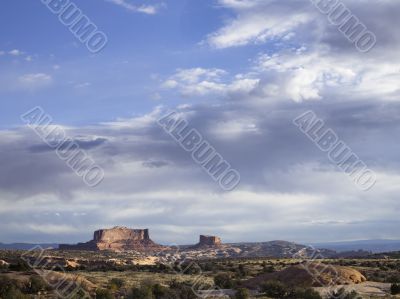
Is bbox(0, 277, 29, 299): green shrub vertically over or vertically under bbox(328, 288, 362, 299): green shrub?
over

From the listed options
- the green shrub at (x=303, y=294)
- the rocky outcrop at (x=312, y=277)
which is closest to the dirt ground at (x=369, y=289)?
the rocky outcrop at (x=312, y=277)

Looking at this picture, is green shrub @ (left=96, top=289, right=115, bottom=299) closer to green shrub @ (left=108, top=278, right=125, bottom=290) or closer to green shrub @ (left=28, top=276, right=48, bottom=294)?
green shrub @ (left=108, top=278, right=125, bottom=290)

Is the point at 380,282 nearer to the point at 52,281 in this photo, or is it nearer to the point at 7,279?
the point at 52,281

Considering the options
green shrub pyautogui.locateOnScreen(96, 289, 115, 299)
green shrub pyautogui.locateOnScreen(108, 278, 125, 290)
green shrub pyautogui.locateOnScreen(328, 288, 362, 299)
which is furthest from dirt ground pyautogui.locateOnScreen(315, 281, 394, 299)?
green shrub pyautogui.locateOnScreen(108, 278, 125, 290)

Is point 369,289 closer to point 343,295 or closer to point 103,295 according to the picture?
point 343,295

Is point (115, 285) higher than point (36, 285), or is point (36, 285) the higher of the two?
point (36, 285)

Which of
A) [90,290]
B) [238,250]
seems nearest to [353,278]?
[90,290]

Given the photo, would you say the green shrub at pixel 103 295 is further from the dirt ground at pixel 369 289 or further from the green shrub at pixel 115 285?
the dirt ground at pixel 369 289

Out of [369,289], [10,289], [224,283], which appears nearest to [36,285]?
[10,289]

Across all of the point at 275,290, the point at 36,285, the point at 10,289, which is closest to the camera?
the point at 10,289

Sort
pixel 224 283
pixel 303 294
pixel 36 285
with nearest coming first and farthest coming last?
pixel 303 294
pixel 36 285
pixel 224 283

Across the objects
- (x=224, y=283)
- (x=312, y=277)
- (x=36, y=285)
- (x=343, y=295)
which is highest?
(x=312, y=277)

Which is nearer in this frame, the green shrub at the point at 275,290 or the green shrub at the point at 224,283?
the green shrub at the point at 275,290

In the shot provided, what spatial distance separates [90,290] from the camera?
31.8m
